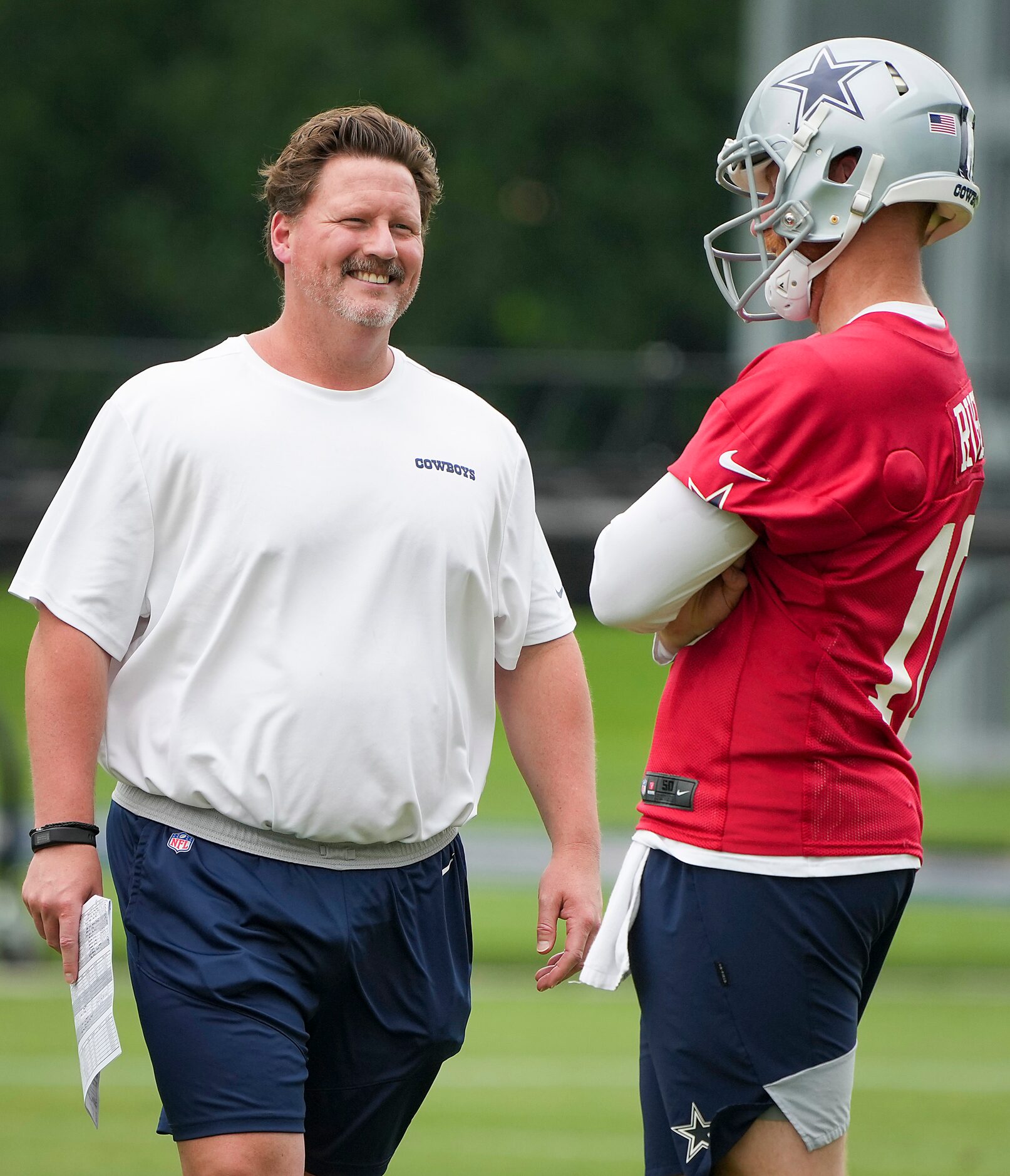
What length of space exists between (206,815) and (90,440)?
0.65 m

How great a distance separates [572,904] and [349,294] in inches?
44.6

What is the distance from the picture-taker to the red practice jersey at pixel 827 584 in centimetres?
270

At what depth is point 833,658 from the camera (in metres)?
2.76

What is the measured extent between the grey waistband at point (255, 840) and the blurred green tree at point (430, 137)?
98.0ft

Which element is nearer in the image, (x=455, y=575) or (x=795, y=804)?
(x=795, y=804)

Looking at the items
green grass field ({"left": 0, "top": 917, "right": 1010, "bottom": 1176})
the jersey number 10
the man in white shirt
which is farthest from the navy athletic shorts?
green grass field ({"left": 0, "top": 917, "right": 1010, "bottom": 1176})

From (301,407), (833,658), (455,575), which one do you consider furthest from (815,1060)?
(301,407)

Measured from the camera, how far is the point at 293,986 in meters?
3.15

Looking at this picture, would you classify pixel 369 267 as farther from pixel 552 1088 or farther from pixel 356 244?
pixel 552 1088

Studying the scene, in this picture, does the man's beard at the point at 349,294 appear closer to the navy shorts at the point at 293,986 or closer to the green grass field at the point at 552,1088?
the navy shorts at the point at 293,986

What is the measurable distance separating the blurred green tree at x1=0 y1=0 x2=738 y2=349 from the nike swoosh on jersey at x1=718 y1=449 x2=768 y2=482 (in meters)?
30.4

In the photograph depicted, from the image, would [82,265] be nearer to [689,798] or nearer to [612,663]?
[612,663]

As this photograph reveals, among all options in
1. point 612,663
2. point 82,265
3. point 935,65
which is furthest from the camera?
point 82,265

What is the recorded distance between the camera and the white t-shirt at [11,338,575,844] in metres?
3.15
